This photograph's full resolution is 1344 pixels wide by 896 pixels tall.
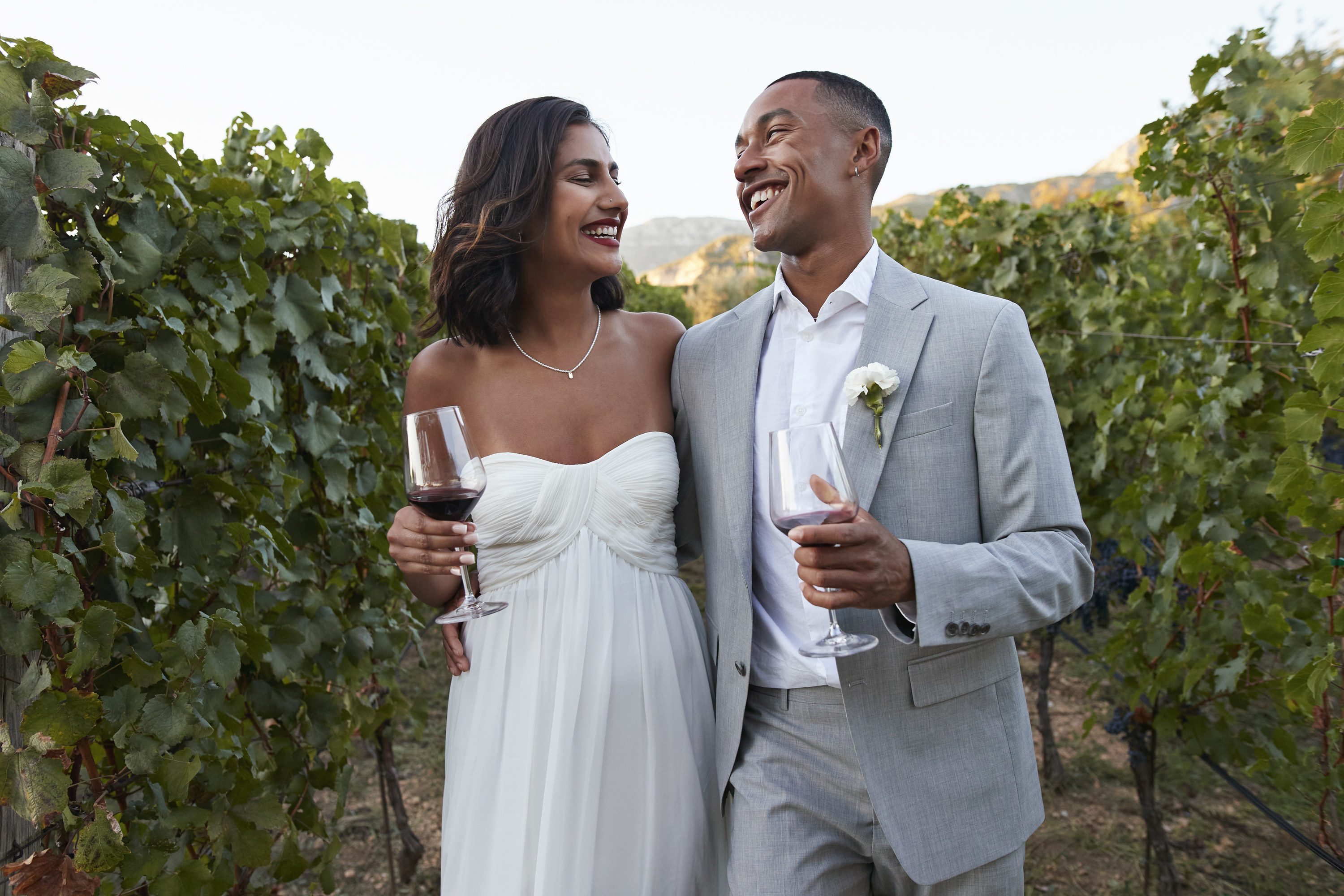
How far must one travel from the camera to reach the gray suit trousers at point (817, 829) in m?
1.79

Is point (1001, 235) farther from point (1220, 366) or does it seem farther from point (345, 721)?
point (345, 721)

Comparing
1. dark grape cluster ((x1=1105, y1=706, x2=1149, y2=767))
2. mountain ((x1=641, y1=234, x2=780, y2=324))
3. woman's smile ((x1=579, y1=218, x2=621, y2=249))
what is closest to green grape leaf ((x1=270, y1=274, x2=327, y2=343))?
woman's smile ((x1=579, y1=218, x2=621, y2=249))

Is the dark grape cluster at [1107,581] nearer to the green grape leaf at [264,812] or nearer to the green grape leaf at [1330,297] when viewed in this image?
the green grape leaf at [1330,297]

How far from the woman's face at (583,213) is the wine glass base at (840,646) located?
122 cm

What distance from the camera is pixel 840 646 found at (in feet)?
4.80

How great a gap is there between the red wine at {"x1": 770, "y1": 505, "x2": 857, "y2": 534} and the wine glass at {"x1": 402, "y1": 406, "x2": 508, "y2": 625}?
612 mm

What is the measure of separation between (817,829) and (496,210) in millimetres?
1660

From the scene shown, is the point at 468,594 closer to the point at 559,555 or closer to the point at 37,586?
the point at 559,555

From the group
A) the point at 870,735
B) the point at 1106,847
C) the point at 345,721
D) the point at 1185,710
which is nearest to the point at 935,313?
the point at 870,735

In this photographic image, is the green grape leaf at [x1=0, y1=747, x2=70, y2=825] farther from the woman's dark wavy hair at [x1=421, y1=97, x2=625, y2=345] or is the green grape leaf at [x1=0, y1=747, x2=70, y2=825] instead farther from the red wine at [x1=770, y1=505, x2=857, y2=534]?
the woman's dark wavy hair at [x1=421, y1=97, x2=625, y2=345]

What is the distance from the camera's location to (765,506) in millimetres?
1922

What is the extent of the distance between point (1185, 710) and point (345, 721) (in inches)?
116

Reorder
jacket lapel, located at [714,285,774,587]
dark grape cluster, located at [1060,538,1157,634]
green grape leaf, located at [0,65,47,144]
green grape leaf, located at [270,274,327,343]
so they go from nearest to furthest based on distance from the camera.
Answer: green grape leaf, located at [0,65,47,144], jacket lapel, located at [714,285,774,587], green grape leaf, located at [270,274,327,343], dark grape cluster, located at [1060,538,1157,634]

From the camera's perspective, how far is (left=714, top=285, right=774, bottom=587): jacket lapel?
1.92 m
